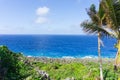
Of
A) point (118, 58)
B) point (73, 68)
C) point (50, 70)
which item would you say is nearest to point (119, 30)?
point (118, 58)

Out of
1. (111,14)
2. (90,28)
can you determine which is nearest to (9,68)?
(111,14)

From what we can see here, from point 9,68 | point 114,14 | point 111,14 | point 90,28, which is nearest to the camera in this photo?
point 9,68

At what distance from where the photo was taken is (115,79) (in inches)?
1232

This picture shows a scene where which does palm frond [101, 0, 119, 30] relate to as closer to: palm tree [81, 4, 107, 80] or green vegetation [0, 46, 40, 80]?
palm tree [81, 4, 107, 80]

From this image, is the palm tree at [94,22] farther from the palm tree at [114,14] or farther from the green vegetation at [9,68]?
the green vegetation at [9,68]

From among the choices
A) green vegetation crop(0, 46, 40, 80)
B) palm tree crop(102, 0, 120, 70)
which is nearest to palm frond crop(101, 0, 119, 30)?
palm tree crop(102, 0, 120, 70)

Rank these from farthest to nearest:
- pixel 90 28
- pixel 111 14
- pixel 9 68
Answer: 1. pixel 90 28
2. pixel 111 14
3. pixel 9 68

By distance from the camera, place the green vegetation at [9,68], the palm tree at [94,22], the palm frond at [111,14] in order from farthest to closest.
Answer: the palm tree at [94,22], the palm frond at [111,14], the green vegetation at [9,68]

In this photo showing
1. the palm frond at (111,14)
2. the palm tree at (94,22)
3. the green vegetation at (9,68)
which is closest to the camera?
the green vegetation at (9,68)

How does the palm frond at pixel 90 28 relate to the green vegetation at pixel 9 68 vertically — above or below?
above

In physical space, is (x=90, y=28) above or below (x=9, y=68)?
above

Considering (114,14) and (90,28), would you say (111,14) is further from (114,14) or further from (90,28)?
(90,28)

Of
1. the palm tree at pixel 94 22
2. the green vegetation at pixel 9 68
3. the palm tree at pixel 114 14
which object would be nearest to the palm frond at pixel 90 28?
the palm tree at pixel 94 22

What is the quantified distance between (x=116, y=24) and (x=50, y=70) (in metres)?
27.8
